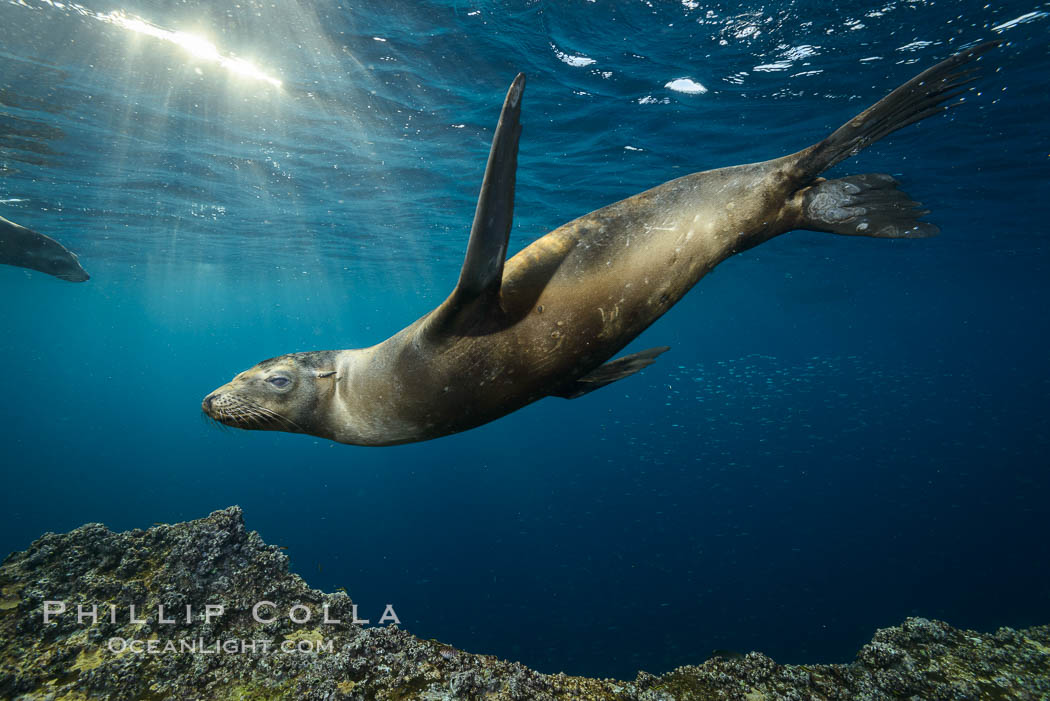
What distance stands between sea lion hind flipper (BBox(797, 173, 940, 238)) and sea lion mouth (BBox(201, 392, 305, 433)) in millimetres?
3131

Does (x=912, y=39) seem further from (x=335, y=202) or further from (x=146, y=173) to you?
(x=146, y=173)

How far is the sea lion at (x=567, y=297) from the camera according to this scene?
6.42ft

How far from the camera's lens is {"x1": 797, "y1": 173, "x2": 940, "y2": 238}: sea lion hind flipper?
7.88ft

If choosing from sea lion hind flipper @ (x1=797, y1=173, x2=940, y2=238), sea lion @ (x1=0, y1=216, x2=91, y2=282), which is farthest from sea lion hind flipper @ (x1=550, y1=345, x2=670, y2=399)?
sea lion @ (x1=0, y1=216, x2=91, y2=282)

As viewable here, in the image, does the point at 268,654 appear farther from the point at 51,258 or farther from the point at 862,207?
the point at 51,258

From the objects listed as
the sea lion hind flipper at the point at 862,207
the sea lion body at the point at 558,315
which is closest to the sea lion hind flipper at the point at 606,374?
the sea lion body at the point at 558,315

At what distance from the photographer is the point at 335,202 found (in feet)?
47.4

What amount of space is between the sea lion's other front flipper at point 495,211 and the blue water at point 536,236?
6.20 ft

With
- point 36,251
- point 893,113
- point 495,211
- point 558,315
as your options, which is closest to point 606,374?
point 558,315

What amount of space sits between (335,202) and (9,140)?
708cm

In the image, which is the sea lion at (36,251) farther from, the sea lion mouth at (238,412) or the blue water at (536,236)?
the sea lion mouth at (238,412)

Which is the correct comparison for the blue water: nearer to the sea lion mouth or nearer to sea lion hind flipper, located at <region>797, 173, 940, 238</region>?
the sea lion mouth

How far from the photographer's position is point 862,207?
244cm

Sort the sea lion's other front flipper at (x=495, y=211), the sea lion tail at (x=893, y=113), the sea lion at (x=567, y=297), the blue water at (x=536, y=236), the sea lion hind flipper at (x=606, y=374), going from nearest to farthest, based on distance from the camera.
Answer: the sea lion's other front flipper at (x=495, y=211) → the sea lion at (x=567, y=297) → the sea lion tail at (x=893, y=113) → the sea lion hind flipper at (x=606, y=374) → the blue water at (x=536, y=236)
